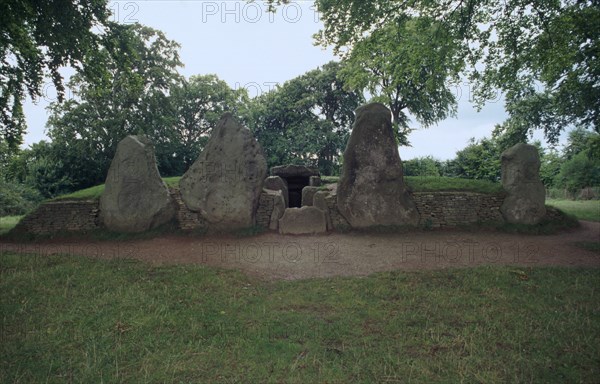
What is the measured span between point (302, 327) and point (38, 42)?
1048 centimetres

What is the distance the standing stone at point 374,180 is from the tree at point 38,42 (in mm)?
8655

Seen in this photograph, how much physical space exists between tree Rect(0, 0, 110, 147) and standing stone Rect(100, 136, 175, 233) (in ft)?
9.29

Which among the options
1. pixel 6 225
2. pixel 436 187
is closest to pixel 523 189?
pixel 436 187

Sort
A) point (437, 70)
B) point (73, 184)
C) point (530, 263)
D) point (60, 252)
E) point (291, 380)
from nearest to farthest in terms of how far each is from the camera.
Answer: point (291, 380) < point (530, 263) < point (60, 252) < point (437, 70) < point (73, 184)

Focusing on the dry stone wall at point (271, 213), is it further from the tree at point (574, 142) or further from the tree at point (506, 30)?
the tree at point (574, 142)

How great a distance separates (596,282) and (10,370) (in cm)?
906

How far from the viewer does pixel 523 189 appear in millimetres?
10594

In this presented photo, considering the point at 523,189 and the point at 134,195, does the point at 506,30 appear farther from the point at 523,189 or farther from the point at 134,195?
the point at 134,195

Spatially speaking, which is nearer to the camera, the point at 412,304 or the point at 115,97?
the point at 412,304

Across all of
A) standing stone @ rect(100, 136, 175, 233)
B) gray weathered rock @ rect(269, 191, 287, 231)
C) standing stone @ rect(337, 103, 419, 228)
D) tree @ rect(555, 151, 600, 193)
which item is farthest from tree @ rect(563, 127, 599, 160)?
standing stone @ rect(100, 136, 175, 233)

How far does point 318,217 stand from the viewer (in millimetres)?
10633

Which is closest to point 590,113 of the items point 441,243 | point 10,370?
point 441,243

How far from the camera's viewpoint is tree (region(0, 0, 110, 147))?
25.7 feet

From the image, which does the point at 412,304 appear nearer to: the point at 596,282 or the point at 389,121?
the point at 596,282
